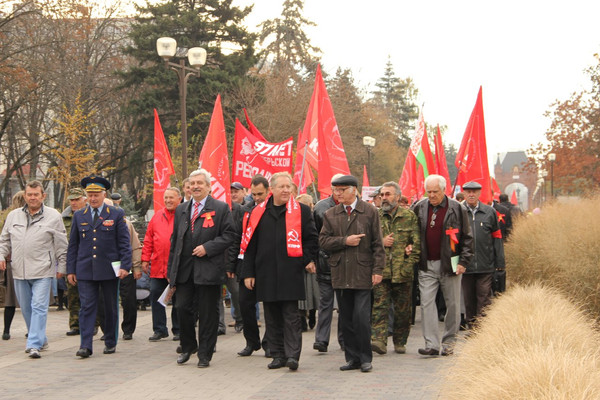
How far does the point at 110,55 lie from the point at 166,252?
36.6 m

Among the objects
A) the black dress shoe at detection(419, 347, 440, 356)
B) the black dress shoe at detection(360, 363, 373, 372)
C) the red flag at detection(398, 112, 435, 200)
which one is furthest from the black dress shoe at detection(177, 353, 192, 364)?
the red flag at detection(398, 112, 435, 200)

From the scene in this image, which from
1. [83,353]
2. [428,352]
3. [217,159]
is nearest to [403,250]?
[428,352]

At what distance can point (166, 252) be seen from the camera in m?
11.7

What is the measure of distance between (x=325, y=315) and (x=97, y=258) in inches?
108

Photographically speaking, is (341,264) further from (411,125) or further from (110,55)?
(411,125)

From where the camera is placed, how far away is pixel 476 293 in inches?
462

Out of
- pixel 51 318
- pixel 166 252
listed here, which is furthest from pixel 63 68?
pixel 166 252

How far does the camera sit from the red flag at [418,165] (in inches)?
758

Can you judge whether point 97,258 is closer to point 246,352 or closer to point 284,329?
point 246,352

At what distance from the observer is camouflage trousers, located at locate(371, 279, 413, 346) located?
1017cm

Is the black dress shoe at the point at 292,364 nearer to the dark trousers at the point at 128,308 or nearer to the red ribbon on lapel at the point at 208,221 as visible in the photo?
the red ribbon on lapel at the point at 208,221

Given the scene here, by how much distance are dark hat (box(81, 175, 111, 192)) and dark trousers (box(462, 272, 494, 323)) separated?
4.84m

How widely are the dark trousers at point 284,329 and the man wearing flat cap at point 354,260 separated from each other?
0.49m

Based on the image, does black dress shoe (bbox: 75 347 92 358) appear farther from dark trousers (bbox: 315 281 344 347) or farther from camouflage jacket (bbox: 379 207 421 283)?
camouflage jacket (bbox: 379 207 421 283)
